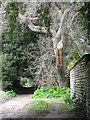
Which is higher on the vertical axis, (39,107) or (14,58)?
(14,58)

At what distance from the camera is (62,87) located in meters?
9.58

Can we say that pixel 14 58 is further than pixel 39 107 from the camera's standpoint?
Yes

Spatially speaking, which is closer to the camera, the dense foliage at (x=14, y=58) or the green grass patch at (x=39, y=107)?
the green grass patch at (x=39, y=107)

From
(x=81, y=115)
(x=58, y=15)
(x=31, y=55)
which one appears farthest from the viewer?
(x=31, y=55)

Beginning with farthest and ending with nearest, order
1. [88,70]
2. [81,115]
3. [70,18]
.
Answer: [70,18]
[81,115]
[88,70]

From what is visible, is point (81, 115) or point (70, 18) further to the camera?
point (70, 18)

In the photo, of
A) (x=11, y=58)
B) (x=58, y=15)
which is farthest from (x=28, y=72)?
(x=58, y=15)

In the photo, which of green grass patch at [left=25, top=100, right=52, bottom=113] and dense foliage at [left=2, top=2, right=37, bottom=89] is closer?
green grass patch at [left=25, top=100, right=52, bottom=113]

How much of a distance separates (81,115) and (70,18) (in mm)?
6713

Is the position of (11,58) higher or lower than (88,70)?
higher

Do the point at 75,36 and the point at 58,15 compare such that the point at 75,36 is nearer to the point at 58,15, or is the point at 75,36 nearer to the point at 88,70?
the point at 58,15

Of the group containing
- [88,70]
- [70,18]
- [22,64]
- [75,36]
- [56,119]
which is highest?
[70,18]

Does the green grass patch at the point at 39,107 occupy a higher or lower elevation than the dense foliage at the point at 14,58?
lower

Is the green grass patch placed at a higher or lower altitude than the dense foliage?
lower
